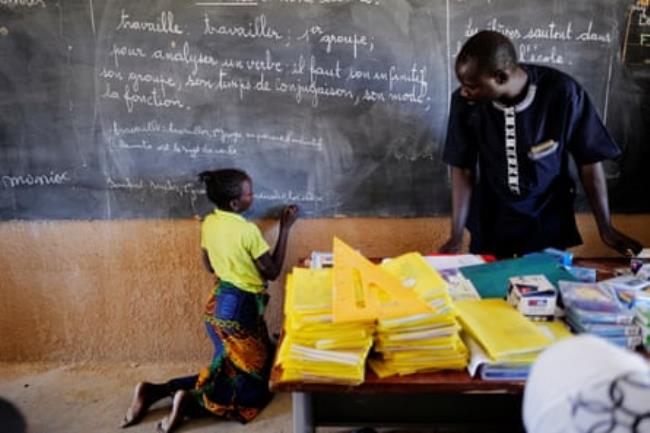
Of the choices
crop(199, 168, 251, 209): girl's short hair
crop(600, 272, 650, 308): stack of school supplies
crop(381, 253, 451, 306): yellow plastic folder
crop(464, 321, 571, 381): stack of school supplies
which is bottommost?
crop(464, 321, 571, 381): stack of school supplies

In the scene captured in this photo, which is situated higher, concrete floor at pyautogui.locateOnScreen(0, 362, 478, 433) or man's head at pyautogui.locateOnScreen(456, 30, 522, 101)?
man's head at pyautogui.locateOnScreen(456, 30, 522, 101)

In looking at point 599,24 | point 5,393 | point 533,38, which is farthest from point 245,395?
point 599,24

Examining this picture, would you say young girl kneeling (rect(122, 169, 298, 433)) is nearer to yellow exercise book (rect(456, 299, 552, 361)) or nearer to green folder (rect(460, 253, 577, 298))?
green folder (rect(460, 253, 577, 298))

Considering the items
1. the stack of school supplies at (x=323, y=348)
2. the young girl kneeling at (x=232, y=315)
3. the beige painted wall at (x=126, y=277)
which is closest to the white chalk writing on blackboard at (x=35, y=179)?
the beige painted wall at (x=126, y=277)

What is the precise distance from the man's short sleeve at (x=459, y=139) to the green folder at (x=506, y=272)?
45 cm

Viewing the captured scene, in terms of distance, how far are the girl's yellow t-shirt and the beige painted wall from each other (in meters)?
0.27

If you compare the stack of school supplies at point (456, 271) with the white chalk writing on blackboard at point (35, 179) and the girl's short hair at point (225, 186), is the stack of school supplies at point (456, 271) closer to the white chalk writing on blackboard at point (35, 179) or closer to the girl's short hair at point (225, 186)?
the girl's short hair at point (225, 186)

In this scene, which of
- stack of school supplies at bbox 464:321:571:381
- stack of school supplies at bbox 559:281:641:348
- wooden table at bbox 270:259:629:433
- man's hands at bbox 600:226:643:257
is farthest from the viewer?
man's hands at bbox 600:226:643:257

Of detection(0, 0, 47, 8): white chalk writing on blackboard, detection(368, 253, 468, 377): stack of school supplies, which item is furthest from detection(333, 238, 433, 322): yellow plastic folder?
detection(0, 0, 47, 8): white chalk writing on blackboard

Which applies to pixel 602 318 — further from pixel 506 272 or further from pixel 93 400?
pixel 93 400

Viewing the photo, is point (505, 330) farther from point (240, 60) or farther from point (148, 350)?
point (148, 350)

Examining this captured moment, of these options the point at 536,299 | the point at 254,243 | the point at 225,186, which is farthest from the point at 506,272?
the point at 225,186

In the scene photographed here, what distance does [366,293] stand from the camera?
1.32 meters

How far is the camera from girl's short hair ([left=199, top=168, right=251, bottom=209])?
7.33 ft
